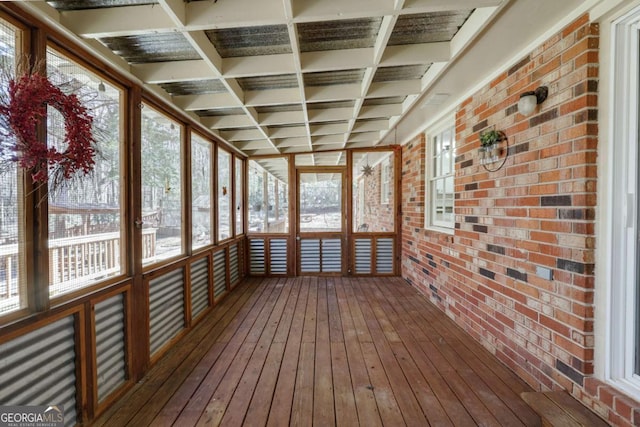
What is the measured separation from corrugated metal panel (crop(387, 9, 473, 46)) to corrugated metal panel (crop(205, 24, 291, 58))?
0.80 m

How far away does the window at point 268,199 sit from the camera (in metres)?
5.02

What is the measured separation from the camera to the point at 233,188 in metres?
4.50

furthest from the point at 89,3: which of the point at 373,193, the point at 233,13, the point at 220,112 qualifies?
the point at 373,193

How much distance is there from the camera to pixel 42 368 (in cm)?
142

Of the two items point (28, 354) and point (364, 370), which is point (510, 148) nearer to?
point (364, 370)

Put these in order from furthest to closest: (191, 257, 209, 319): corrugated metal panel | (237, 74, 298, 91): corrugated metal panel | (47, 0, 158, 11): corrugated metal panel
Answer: (191, 257, 209, 319): corrugated metal panel
(237, 74, 298, 91): corrugated metal panel
(47, 0, 158, 11): corrugated metal panel

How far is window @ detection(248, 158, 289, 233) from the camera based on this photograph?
16.5ft

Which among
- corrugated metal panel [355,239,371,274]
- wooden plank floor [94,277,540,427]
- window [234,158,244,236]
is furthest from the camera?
corrugated metal panel [355,239,371,274]

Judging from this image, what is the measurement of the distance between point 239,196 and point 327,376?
352 cm

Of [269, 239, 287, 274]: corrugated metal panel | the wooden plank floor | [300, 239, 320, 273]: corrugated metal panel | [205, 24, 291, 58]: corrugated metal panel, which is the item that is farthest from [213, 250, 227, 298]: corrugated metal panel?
[205, 24, 291, 58]: corrugated metal panel

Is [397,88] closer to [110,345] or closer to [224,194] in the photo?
[224,194]

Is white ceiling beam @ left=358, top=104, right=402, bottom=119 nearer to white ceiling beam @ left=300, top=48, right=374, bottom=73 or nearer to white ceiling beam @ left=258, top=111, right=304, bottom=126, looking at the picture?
white ceiling beam @ left=258, top=111, right=304, bottom=126

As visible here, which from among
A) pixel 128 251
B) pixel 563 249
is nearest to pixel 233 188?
pixel 128 251

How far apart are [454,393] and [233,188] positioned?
3909 millimetres
